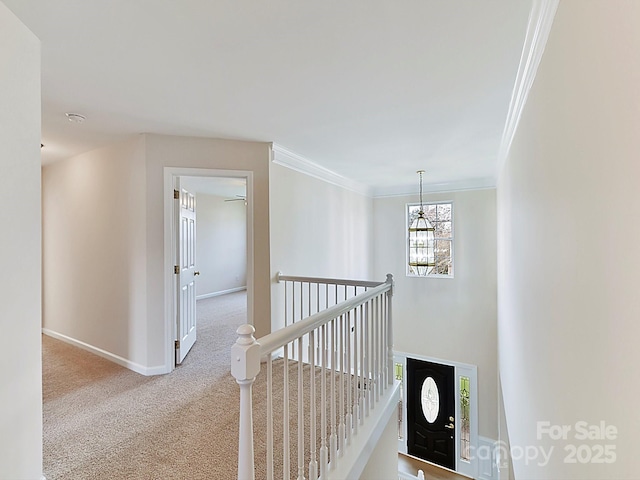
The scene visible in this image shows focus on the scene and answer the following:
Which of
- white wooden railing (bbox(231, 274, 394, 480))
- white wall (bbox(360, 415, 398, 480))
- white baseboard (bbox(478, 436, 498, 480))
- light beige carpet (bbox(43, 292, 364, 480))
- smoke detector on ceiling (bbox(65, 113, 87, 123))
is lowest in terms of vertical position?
white baseboard (bbox(478, 436, 498, 480))

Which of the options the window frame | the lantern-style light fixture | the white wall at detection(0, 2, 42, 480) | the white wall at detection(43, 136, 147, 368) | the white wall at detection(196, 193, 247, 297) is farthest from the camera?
the white wall at detection(196, 193, 247, 297)

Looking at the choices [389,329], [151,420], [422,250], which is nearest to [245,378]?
[151,420]

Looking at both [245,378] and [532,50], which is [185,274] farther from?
[532,50]

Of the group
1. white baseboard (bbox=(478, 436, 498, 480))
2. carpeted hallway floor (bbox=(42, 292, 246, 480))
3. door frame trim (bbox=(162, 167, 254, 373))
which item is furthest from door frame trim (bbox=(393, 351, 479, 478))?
door frame trim (bbox=(162, 167, 254, 373))

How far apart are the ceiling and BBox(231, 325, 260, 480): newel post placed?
4.80 ft

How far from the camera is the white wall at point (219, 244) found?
7098mm

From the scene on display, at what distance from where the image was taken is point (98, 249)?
11.1 ft

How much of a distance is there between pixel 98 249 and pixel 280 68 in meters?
2.94

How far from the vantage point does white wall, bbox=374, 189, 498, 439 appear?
507 centimetres

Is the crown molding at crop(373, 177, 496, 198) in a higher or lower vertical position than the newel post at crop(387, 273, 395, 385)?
higher

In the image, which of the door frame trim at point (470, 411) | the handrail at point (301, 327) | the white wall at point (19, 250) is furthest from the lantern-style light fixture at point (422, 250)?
the white wall at point (19, 250)

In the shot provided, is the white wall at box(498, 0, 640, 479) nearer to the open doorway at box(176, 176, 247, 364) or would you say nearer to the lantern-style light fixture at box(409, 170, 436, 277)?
the lantern-style light fixture at box(409, 170, 436, 277)

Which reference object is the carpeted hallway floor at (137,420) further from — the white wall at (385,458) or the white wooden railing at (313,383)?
the white wall at (385,458)

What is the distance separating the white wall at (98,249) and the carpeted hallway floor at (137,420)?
0.35 meters
